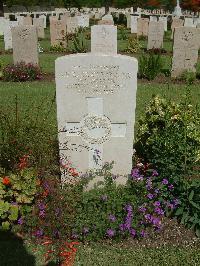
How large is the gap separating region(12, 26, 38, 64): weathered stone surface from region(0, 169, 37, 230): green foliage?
880 centimetres

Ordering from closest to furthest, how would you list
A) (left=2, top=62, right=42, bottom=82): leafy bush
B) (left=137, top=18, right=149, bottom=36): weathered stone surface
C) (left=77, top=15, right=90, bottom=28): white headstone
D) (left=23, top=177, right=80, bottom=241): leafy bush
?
1. (left=23, top=177, right=80, bottom=241): leafy bush
2. (left=2, top=62, right=42, bottom=82): leafy bush
3. (left=137, top=18, right=149, bottom=36): weathered stone surface
4. (left=77, top=15, right=90, bottom=28): white headstone

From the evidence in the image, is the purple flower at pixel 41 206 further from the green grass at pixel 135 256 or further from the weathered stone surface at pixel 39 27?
the weathered stone surface at pixel 39 27

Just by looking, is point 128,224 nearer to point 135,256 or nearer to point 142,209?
point 142,209

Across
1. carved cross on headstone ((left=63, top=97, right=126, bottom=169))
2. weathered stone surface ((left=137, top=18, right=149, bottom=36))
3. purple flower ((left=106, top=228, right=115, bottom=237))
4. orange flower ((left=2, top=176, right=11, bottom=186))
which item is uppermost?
weathered stone surface ((left=137, top=18, right=149, bottom=36))

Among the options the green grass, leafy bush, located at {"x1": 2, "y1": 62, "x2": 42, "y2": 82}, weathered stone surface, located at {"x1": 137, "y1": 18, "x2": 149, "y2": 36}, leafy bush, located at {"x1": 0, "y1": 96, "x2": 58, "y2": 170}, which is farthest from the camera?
weathered stone surface, located at {"x1": 137, "y1": 18, "x2": 149, "y2": 36}

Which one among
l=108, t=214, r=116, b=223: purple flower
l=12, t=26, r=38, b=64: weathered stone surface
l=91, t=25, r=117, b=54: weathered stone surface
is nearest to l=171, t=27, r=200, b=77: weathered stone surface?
l=91, t=25, r=117, b=54: weathered stone surface

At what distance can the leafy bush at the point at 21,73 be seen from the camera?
11477 mm

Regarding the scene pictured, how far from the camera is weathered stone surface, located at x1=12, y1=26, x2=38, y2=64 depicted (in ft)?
40.2

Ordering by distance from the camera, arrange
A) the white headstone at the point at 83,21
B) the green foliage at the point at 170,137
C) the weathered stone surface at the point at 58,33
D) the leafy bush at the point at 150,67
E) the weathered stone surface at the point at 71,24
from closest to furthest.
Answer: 1. the green foliage at the point at 170,137
2. the leafy bush at the point at 150,67
3. the weathered stone surface at the point at 58,33
4. the weathered stone surface at the point at 71,24
5. the white headstone at the point at 83,21

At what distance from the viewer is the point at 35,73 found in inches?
462

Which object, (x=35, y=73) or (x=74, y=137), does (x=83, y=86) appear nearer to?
(x=74, y=137)

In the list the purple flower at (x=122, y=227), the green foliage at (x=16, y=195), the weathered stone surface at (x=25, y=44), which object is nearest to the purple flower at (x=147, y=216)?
the purple flower at (x=122, y=227)

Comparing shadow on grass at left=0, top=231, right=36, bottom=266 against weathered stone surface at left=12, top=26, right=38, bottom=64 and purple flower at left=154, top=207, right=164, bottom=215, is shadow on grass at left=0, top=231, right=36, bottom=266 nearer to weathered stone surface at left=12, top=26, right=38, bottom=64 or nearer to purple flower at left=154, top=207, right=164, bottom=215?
purple flower at left=154, top=207, right=164, bottom=215

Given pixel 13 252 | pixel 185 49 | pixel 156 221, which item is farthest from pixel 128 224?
pixel 185 49
